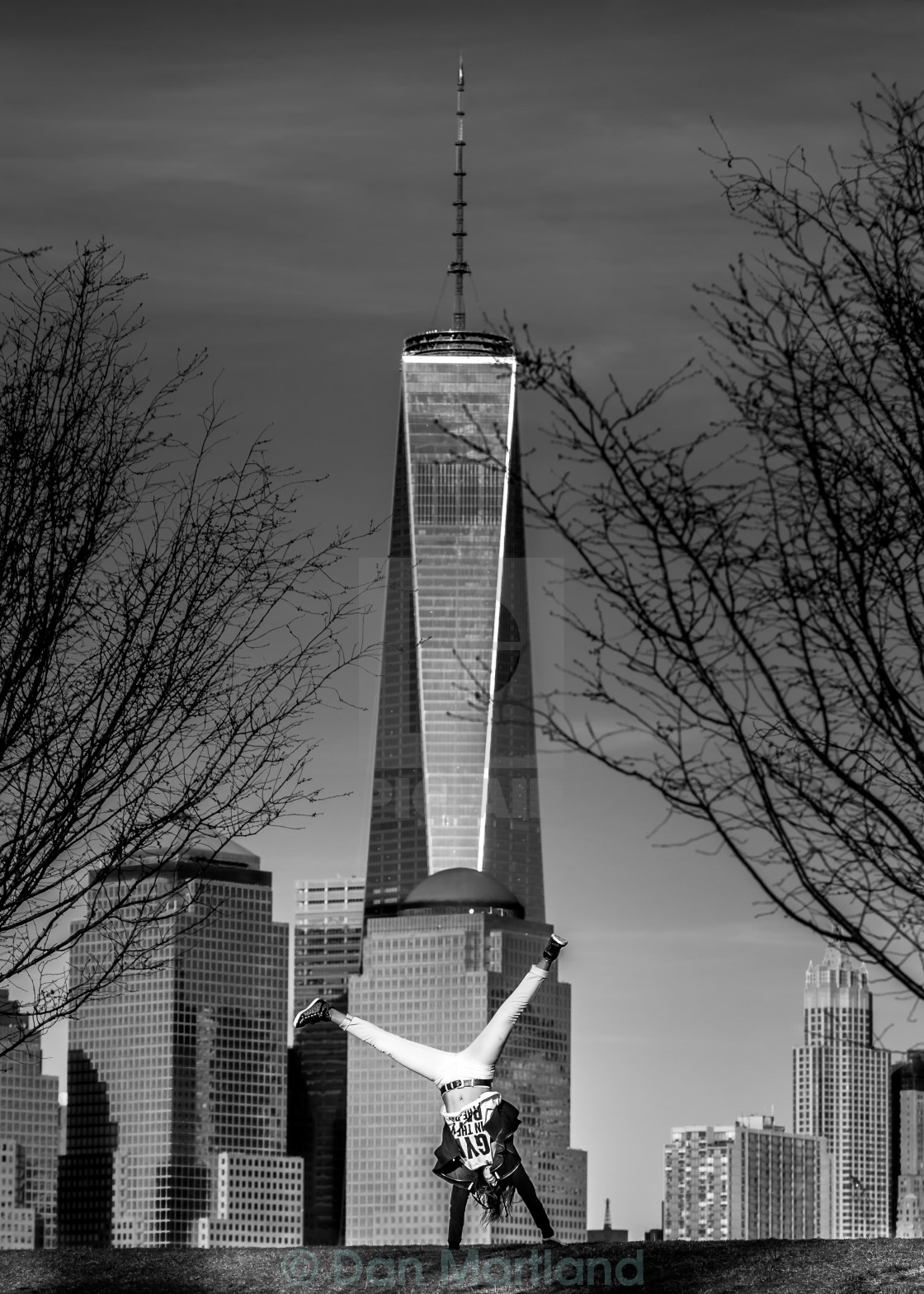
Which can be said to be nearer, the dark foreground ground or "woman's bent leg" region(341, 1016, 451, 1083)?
the dark foreground ground

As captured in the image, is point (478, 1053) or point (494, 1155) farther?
point (478, 1053)

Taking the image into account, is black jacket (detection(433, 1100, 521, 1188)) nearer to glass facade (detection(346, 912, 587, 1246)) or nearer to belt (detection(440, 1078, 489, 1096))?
belt (detection(440, 1078, 489, 1096))

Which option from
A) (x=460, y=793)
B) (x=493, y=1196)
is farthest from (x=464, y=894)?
(x=493, y=1196)

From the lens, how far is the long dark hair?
57.1 feet

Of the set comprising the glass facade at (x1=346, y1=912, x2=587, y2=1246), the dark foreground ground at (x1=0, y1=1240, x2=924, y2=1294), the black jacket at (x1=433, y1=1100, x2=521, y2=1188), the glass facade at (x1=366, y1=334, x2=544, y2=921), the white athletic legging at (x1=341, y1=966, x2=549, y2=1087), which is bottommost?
the glass facade at (x1=346, y1=912, x2=587, y2=1246)

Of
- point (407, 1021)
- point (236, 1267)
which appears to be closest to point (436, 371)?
point (407, 1021)

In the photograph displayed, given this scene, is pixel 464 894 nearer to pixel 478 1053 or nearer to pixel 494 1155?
pixel 478 1053

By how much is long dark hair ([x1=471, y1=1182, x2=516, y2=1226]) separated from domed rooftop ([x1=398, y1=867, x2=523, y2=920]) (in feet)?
572

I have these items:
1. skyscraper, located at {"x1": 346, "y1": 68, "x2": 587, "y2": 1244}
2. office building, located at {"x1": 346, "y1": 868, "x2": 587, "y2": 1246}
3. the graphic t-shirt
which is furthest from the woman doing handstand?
office building, located at {"x1": 346, "y1": 868, "x2": 587, "y2": 1246}

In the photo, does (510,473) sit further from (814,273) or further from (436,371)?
(436,371)

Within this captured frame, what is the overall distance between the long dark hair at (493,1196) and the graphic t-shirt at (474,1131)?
0.51ft

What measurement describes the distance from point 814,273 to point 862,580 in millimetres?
1592

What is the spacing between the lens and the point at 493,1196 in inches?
687

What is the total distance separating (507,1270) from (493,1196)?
0.51 meters
